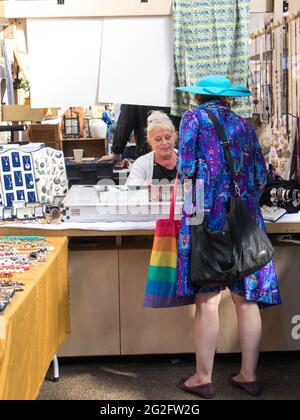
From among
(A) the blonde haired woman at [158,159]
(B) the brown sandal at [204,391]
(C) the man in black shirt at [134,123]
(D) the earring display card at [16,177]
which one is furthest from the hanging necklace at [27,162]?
(B) the brown sandal at [204,391]

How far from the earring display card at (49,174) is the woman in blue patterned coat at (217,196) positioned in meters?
0.98

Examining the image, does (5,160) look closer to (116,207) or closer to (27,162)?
(27,162)

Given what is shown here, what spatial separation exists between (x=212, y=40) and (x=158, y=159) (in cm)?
81

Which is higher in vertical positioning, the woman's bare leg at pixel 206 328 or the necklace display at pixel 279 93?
the necklace display at pixel 279 93

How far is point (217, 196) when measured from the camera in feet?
9.06

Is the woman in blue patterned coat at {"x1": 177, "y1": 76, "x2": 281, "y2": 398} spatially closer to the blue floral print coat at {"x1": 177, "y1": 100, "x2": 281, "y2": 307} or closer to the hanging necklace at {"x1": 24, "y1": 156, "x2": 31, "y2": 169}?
the blue floral print coat at {"x1": 177, "y1": 100, "x2": 281, "y2": 307}

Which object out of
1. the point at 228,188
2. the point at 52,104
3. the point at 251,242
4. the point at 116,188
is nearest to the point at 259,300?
the point at 251,242

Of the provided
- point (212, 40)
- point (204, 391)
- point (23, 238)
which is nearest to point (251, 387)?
point (204, 391)

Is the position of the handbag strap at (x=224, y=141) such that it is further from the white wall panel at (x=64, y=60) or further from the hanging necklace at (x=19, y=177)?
the hanging necklace at (x=19, y=177)

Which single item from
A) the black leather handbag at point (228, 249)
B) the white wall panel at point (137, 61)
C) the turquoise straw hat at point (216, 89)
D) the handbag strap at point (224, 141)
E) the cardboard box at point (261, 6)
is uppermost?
the cardboard box at point (261, 6)

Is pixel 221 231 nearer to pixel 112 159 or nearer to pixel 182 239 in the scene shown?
pixel 182 239

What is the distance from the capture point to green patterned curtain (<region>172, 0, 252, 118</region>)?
3.44 metres

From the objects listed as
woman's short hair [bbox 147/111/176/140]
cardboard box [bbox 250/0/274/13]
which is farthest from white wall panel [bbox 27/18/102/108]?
cardboard box [bbox 250/0/274/13]

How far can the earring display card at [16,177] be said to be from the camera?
11.2ft
